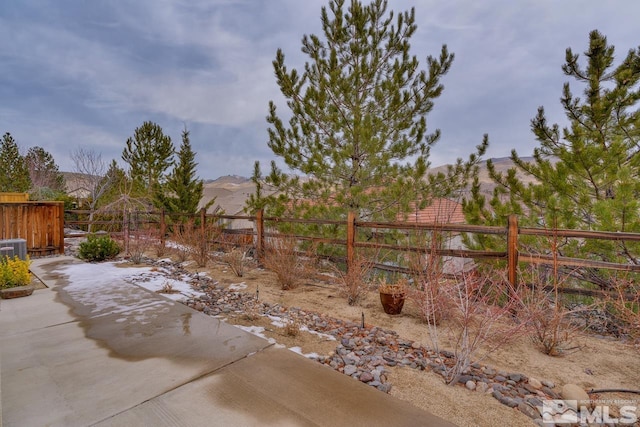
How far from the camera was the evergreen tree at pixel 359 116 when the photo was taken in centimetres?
761

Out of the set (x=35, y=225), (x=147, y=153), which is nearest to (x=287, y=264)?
(x=35, y=225)

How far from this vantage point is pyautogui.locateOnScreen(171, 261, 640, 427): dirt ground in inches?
81.6

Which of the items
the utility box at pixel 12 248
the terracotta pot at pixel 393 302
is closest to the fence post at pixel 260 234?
the terracotta pot at pixel 393 302

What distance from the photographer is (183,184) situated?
13.4 meters

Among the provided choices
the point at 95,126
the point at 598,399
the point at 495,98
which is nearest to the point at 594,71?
the point at 495,98

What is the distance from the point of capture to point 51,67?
40.5ft

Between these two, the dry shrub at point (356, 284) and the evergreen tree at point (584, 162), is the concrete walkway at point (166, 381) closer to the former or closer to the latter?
the dry shrub at point (356, 284)

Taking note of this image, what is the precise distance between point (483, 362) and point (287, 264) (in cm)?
340

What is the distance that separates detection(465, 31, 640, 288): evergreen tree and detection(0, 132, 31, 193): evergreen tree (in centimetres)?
3034

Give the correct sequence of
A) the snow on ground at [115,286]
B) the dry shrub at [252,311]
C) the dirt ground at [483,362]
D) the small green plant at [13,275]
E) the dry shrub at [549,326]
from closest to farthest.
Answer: the dirt ground at [483,362] → the dry shrub at [549,326] → the dry shrub at [252,311] → the snow on ground at [115,286] → the small green plant at [13,275]

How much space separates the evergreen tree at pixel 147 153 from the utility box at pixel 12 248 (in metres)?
14.5

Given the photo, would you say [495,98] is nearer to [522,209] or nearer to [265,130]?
[522,209]

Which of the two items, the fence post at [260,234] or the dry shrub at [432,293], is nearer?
the dry shrub at [432,293]

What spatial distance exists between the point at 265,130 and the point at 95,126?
15746mm
